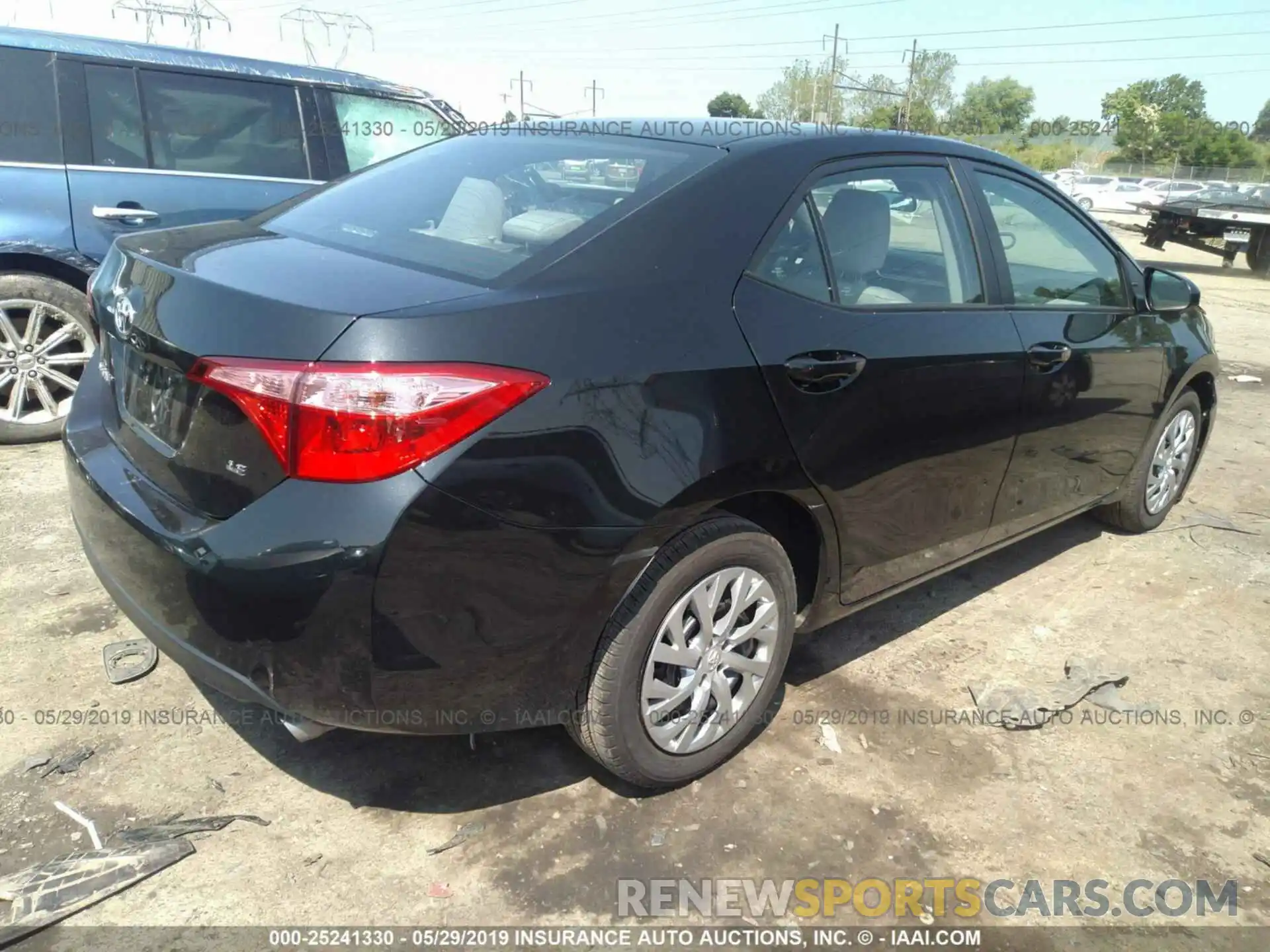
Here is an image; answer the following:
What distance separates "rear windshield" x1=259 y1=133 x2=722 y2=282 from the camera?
89.4 inches

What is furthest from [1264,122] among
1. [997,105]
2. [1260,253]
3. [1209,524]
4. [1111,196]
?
[1209,524]

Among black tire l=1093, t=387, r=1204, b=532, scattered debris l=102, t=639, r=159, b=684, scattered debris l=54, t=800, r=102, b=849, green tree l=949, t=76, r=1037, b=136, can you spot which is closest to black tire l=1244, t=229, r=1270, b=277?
black tire l=1093, t=387, r=1204, b=532

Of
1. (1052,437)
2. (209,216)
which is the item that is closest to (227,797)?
(1052,437)

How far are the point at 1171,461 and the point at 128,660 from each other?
4426mm

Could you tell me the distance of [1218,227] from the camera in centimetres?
1524

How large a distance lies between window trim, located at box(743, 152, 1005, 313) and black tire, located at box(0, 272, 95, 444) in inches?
144

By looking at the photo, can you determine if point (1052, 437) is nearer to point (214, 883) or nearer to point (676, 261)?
point (676, 261)

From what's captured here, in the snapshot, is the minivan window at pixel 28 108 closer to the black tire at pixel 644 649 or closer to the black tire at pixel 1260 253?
the black tire at pixel 644 649

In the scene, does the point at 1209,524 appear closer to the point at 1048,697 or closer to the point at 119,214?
the point at 1048,697

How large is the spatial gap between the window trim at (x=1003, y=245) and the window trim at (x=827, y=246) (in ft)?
0.13

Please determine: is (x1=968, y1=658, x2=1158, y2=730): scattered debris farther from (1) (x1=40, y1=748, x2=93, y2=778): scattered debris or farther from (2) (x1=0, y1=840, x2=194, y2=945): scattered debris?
(1) (x1=40, y1=748, x2=93, y2=778): scattered debris

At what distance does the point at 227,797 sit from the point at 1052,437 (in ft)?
9.36

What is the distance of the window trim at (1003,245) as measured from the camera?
3.14m

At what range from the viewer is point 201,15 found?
1243 inches
